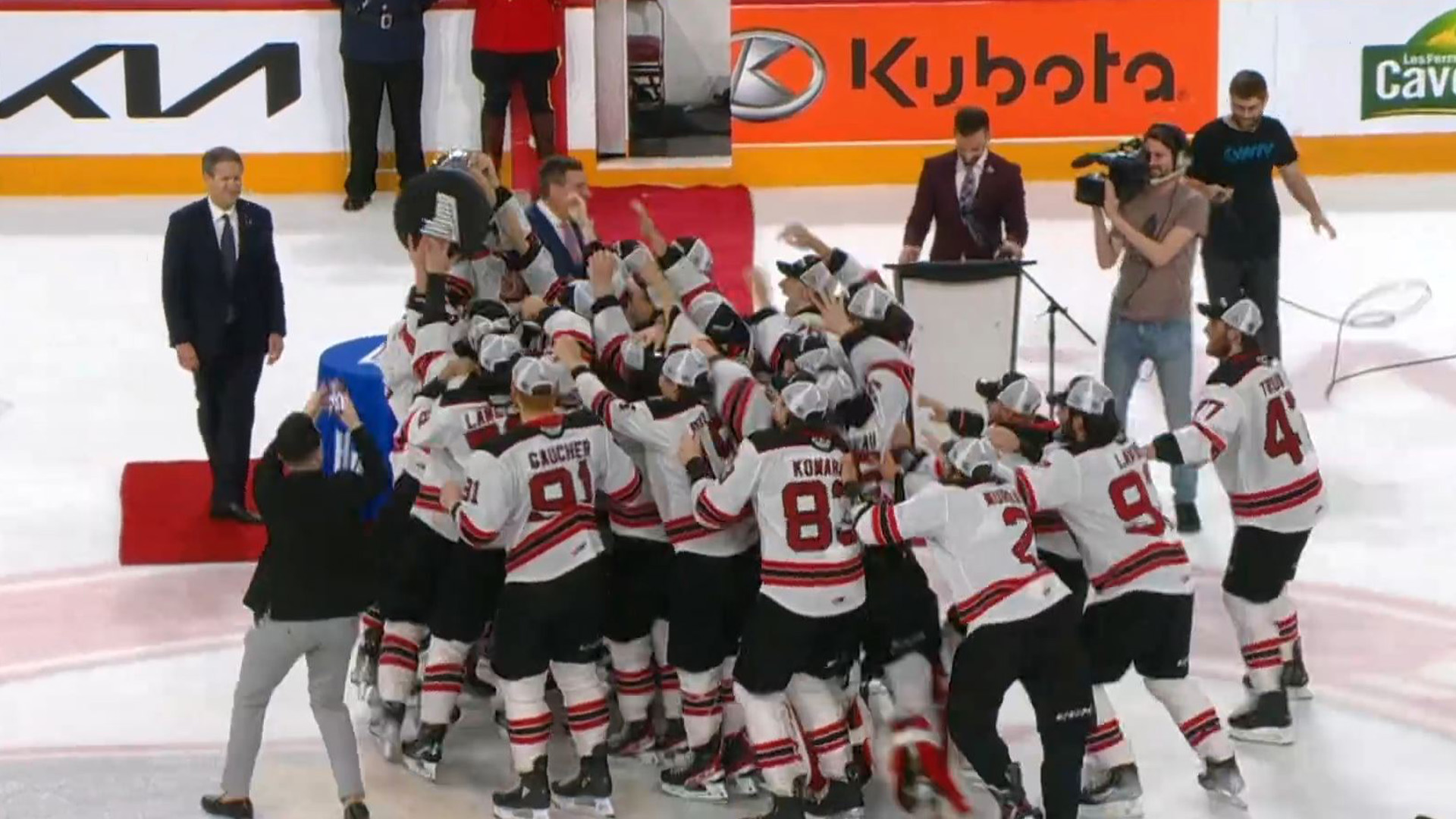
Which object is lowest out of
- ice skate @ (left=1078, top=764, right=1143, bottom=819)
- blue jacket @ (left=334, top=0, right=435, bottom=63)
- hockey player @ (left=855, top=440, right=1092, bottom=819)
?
ice skate @ (left=1078, top=764, right=1143, bottom=819)

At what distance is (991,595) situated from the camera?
23.8 ft

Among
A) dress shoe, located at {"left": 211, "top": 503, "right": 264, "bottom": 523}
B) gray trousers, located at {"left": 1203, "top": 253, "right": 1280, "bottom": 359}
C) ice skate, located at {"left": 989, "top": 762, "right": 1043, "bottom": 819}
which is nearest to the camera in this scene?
ice skate, located at {"left": 989, "top": 762, "right": 1043, "bottom": 819}

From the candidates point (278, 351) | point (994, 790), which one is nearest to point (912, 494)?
point (994, 790)

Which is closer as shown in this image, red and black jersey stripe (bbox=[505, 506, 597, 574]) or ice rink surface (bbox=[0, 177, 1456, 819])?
red and black jersey stripe (bbox=[505, 506, 597, 574])

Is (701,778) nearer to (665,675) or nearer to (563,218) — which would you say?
(665,675)

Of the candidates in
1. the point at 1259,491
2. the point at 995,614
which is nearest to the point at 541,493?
→ the point at 995,614

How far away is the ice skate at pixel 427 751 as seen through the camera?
804cm

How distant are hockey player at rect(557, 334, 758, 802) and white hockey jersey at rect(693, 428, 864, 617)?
0.34 m

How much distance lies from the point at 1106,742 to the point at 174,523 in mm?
4572

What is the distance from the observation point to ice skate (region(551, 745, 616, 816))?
305 inches

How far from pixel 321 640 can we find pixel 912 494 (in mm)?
1796

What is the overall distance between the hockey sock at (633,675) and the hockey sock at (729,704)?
28 centimetres

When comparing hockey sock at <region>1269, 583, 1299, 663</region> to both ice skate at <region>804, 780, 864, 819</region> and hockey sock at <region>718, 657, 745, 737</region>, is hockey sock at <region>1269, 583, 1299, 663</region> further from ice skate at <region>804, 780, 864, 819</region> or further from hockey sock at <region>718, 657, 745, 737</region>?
hockey sock at <region>718, 657, 745, 737</region>

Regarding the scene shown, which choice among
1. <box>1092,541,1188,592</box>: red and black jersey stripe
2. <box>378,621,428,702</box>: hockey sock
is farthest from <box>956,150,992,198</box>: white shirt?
<box>378,621,428,702</box>: hockey sock
